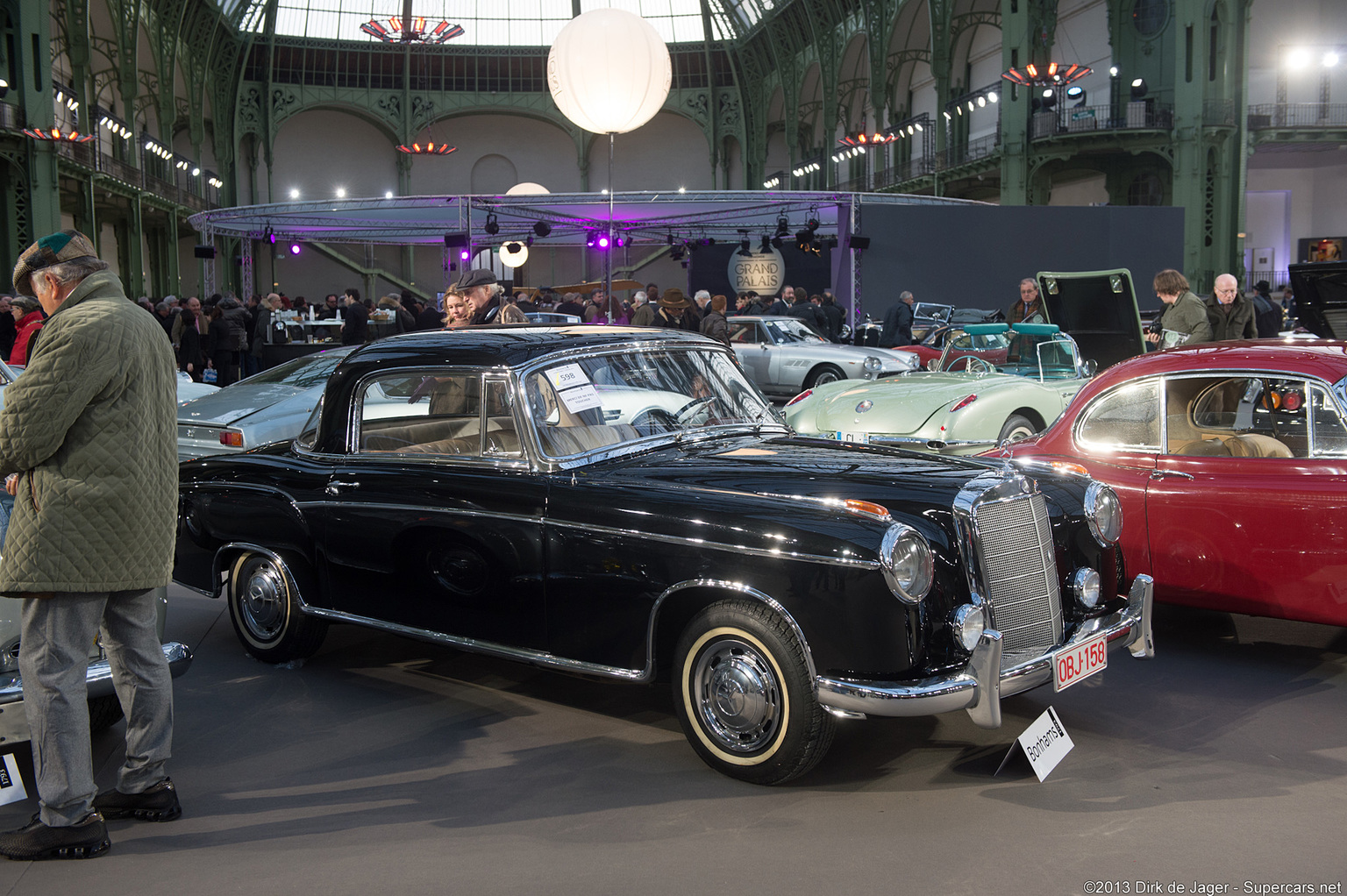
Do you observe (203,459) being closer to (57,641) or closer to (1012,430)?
(57,641)

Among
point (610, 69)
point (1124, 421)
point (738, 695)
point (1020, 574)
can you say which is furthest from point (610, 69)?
point (738, 695)

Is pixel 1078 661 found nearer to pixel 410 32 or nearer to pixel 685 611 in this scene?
pixel 685 611

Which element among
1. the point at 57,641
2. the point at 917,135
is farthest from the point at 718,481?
the point at 917,135

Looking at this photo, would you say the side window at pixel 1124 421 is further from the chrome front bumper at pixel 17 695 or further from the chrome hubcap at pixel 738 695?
the chrome front bumper at pixel 17 695

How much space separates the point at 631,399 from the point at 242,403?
6118 millimetres

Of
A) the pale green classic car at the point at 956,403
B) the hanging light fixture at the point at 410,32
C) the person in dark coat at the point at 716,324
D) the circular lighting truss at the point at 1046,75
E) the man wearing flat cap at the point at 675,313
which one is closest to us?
the pale green classic car at the point at 956,403

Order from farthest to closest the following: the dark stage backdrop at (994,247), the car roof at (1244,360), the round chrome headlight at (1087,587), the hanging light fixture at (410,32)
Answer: the hanging light fixture at (410,32) < the dark stage backdrop at (994,247) < the car roof at (1244,360) < the round chrome headlight at (1087,587)

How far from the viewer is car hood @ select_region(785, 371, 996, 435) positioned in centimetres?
924

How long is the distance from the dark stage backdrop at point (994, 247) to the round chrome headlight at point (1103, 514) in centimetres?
1819

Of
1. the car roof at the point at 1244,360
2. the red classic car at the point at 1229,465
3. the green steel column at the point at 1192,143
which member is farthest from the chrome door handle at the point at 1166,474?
the green steel column at the point at 1192,143

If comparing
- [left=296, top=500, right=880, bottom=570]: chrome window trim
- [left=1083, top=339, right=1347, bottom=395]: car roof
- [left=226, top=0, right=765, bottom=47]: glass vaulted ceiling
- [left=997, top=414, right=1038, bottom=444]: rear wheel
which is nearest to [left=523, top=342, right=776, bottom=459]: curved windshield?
[left=296, top=500, right=880, bottom=570]: chrome window trim

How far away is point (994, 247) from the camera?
898 inches

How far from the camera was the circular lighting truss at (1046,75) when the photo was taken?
27.3 meters

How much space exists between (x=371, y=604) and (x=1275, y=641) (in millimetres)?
4480
